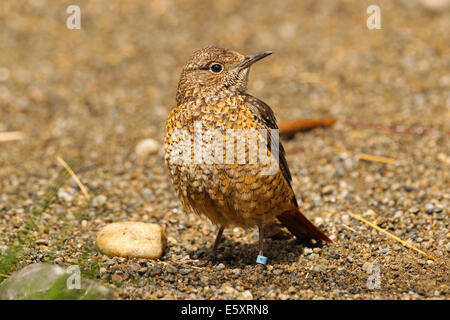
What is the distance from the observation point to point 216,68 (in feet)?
14.8

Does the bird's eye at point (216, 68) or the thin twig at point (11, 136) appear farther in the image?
the thin twig at point (11, 136)

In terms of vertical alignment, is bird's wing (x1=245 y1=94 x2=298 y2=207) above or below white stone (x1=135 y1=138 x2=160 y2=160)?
above

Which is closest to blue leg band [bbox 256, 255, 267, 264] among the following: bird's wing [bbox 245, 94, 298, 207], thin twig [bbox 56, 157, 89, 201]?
bird's wing [bbox 245, 94, 298, 207]

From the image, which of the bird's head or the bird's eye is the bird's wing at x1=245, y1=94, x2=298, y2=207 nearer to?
the bird's head

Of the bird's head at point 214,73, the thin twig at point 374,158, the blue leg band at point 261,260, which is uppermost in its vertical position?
the bird's head at point 214,73

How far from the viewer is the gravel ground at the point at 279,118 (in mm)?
4230

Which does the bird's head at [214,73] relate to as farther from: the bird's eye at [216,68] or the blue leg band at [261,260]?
the blue leg band at [261,260]

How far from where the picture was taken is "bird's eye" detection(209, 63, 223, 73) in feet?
14.8

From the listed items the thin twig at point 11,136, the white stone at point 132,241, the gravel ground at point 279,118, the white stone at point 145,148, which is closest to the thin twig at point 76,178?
the gravel ground at point 279,118

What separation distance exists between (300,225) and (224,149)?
1040 millimetres

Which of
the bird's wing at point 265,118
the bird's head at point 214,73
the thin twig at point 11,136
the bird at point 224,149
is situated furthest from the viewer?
the thin twig at point 11,136

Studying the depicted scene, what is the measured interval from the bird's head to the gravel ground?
128 cm

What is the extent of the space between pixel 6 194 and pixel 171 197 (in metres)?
1.55

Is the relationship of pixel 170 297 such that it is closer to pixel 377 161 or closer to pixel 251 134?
pixel 251 134
